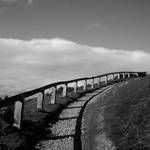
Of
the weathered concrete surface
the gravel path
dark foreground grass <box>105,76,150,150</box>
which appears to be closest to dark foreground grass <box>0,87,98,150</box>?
the gravel path

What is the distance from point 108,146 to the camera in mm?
A: 8938

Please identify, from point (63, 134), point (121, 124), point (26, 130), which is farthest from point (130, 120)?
point (26, 130)

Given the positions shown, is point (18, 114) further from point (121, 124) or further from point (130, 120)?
point (130, 120)

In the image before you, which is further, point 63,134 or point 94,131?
point 94,131

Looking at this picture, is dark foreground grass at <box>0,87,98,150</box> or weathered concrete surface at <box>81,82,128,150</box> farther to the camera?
weathered concrete surface at <box>81,82,128,150</box>

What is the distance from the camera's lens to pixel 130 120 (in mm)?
10594

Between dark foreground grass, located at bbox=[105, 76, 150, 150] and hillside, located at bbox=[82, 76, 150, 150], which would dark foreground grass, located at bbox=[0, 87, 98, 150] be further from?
dark foreground grass, located at bbox=[105, 76, 150, 150]

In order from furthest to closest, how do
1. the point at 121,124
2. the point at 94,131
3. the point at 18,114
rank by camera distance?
1. the point at 94,131
2. the point at 121,124
3. the point at 18,114

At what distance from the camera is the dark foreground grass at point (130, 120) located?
8.74 metres

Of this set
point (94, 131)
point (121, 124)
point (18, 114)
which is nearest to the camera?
point (18, 114)

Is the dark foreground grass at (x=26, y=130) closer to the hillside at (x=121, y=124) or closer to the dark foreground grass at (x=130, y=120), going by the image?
the hillside at (x=121, y=124)

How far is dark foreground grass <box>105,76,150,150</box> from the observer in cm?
874

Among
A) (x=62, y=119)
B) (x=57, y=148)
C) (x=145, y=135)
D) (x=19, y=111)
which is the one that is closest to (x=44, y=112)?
(x=62, y=119)

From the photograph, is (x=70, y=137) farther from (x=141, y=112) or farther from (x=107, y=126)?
(x=141, y=112)
